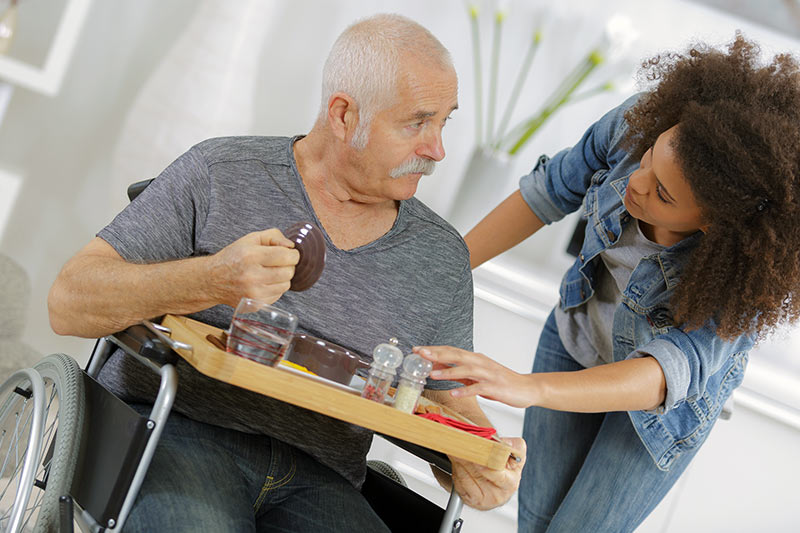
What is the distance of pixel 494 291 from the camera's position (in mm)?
2375

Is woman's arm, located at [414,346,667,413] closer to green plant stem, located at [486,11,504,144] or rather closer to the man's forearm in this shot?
the man's forearm

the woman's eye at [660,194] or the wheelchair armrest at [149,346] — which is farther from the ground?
the woman's eye at [660,194]

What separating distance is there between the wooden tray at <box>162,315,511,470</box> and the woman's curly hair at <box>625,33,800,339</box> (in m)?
0.56

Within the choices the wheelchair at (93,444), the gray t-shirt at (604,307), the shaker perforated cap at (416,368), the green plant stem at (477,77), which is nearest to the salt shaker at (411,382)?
the shaker perforated cap at (416,368)

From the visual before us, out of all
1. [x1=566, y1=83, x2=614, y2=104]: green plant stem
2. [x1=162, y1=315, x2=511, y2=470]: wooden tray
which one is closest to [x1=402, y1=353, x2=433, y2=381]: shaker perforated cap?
[x1=162, y1=315, x2=511, y2=470]: wooden tray

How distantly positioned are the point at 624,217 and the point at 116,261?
94 centimetres

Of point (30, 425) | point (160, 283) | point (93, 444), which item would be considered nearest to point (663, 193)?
point (160, 283)

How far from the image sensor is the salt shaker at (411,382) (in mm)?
1103

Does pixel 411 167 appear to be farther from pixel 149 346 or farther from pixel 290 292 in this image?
pixel 149 346

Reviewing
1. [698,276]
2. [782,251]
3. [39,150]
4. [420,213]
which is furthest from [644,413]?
[39,150]

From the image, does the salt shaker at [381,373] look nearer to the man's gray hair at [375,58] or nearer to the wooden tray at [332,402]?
the wooden tray at [332,402]

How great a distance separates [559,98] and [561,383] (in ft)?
4.70

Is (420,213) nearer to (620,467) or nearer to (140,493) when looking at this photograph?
(620,467)

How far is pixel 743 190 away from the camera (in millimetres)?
1340
